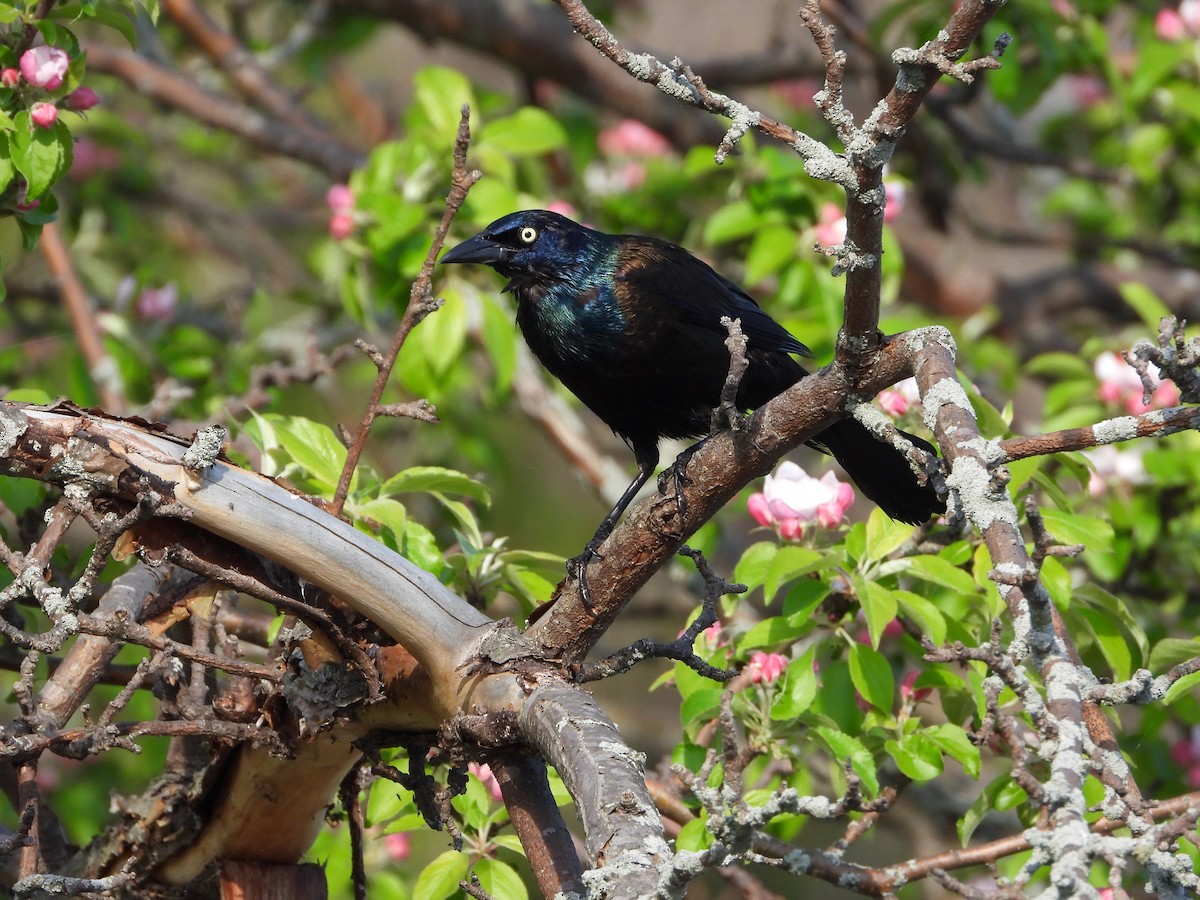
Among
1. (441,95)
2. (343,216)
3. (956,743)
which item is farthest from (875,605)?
(441,95)

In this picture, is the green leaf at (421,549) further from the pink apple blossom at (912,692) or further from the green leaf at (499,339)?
the green leaf at (499,339)

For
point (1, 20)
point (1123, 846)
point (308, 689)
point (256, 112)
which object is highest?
point (256, 112)

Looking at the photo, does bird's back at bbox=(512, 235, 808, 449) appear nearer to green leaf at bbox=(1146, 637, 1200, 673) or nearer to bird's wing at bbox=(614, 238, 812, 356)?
bird's wing at bbox=(614, 238, 812, 356)

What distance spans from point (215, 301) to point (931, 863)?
13.4 feet

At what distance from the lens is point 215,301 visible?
5.50m

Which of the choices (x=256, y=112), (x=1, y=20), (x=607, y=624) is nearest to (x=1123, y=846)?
(x=607, y=624)

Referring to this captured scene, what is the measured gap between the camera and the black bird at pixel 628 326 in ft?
11.3

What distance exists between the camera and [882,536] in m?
2.63

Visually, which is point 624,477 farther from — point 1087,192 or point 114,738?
point 114,738

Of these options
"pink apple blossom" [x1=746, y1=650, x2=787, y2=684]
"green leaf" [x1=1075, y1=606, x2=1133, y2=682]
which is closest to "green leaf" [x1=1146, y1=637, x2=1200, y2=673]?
"green leaf" [x1=1075, y1=606, x2=1133, y2=682]

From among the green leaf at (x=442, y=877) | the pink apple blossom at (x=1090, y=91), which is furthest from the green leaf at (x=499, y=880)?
the pink apple blossom at (x=1090, y=91)

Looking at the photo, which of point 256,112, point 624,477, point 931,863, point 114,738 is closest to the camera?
point 114,738

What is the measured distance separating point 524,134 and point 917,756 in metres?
2.39

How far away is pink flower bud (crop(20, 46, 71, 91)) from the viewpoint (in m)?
2.50
